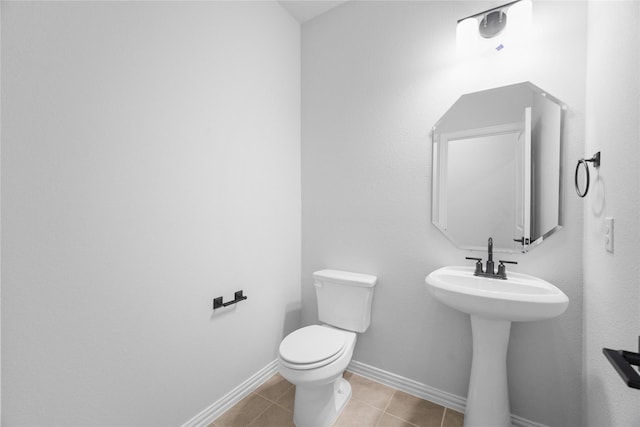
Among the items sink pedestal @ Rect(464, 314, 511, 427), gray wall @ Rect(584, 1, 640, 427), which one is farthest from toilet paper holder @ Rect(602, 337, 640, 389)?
sink pedestal @ Rect(464, 314, 511, 427)

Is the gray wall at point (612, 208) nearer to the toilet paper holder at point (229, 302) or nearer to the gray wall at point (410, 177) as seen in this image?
the gray wall at point (410, 177)

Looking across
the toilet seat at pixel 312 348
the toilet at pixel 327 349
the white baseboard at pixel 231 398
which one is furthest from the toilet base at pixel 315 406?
the white baseboard at pixel 231 398

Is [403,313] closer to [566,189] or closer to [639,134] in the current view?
[566,189]

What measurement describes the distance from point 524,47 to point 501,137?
455mm

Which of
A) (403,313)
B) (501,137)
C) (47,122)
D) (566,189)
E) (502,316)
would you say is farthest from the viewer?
(403,313)

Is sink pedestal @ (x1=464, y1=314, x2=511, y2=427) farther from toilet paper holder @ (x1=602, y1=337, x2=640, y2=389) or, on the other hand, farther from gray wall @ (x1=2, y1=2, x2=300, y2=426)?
gray wall @ (x1=2, y1=2, x2=300, y2=426)

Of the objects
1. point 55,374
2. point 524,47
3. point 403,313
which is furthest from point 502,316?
point 55,374

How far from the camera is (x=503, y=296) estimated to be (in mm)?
1122

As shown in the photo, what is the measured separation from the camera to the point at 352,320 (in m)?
1.80

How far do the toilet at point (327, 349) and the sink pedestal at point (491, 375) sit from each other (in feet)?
2.11

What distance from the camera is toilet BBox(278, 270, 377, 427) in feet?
4.43

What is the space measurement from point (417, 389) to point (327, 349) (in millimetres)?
755

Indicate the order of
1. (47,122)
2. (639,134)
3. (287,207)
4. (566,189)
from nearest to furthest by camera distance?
(639,134)
(47,122)
(566,189)
(287,207)

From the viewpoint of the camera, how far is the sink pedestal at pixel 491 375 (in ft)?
4.25
